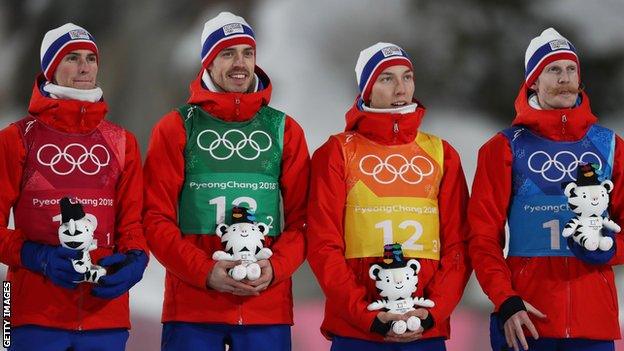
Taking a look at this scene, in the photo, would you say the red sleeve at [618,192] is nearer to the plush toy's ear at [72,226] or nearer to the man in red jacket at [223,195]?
the man in red jacket at [223,195]

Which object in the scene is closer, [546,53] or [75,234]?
[75,234]

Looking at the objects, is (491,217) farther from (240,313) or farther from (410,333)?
(240,313)

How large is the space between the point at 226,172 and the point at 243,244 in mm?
339

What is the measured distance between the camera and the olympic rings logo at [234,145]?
13.5 ft

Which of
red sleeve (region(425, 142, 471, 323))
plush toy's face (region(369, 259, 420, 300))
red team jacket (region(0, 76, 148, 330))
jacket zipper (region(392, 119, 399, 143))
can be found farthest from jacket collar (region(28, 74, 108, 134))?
red sleeve (region(425, 142, 471, 323))

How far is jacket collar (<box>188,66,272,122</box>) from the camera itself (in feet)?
13.6

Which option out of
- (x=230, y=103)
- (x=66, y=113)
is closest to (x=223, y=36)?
(x=230, y=103)

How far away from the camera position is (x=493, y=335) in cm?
407

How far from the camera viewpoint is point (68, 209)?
377 centimetres

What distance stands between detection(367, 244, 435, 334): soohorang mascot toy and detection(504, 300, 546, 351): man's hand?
0.30 m

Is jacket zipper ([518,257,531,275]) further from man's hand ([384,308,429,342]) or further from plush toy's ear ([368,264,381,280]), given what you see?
plush toy's ear ([368,264,381,280])

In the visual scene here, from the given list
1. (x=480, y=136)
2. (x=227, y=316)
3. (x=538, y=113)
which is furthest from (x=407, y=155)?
(x=480, y=136)

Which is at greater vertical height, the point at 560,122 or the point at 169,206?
the point at 560,122

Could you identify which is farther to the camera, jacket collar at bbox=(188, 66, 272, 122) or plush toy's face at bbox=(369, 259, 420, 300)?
jacket collar at bbox=(188, 66, 272, 122)
